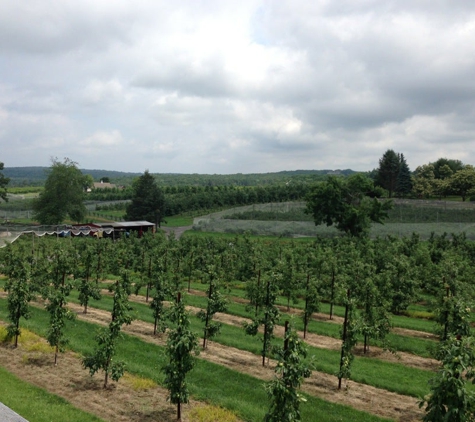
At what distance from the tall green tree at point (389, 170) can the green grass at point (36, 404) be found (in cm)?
10203

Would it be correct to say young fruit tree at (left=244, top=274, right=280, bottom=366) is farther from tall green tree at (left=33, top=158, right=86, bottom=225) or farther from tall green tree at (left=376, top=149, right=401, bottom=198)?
tall green tree at (left=376, top=149, right=401, bottom=198)

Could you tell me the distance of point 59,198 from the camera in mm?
75938

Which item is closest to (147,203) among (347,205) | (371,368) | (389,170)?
(347,205)

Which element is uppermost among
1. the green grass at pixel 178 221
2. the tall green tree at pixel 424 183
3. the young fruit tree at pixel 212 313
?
the tall green tree at pixel 424 183

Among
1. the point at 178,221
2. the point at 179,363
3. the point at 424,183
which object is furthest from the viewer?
the point at 424,183

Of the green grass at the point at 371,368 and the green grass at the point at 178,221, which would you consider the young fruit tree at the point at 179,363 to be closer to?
the green grass at the point at 371,368

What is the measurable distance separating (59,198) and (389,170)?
71.8 metres

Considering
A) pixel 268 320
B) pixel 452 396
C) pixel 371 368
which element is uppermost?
pixel 452 396

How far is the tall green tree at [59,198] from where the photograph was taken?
75.1 meters

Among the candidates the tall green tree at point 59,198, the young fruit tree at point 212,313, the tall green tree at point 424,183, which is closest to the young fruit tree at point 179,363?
the young fruit tree at point 212,313

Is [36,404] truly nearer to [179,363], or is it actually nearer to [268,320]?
[179,363]

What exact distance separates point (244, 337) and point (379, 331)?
5.77 metres

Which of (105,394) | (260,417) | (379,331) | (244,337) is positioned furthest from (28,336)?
(379,331)

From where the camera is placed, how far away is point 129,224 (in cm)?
6956
